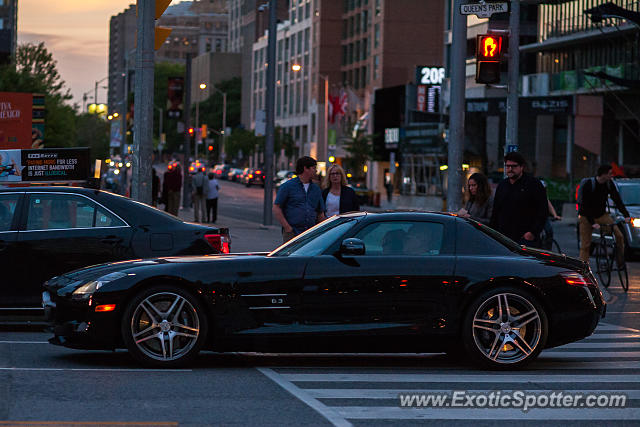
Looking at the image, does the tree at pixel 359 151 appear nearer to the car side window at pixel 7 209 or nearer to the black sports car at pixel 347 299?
the car side window at pixel 7 209

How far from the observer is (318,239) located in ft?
33.4

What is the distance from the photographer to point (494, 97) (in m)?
70.4

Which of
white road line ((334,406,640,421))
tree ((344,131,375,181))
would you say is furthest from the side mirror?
tree ((344,131,375,181))

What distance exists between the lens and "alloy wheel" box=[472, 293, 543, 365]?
10000 millimetres

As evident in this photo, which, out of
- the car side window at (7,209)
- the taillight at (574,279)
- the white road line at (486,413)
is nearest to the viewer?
the white road line at (486,413)

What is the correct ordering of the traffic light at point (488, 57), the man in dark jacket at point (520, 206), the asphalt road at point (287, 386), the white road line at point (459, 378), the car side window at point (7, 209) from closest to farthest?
1. the asphalt road at point (287, 386)
2. the white road line at point (459, 378)
3. the car side window at point (7, 209)
4. the man in dark jacket at point (520, 206)
5. the traffic light at point (488, 57)

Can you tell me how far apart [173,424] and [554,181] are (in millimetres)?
48785

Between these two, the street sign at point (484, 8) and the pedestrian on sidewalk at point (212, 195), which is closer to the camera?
the street sign at point (484, 8)

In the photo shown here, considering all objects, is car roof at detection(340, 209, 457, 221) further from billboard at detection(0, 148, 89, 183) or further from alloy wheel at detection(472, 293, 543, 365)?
billboard at detection(0, 148, 89, 183)

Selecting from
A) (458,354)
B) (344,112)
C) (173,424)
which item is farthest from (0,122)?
(344,112)

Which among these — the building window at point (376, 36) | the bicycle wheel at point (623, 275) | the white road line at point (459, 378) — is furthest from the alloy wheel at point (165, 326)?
the building window at point (376, 36)

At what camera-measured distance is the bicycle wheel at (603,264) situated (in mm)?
19359

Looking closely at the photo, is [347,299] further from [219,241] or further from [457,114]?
[457,114]

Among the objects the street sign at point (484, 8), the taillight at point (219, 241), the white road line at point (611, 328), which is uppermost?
the street sign at point (484, 8)
